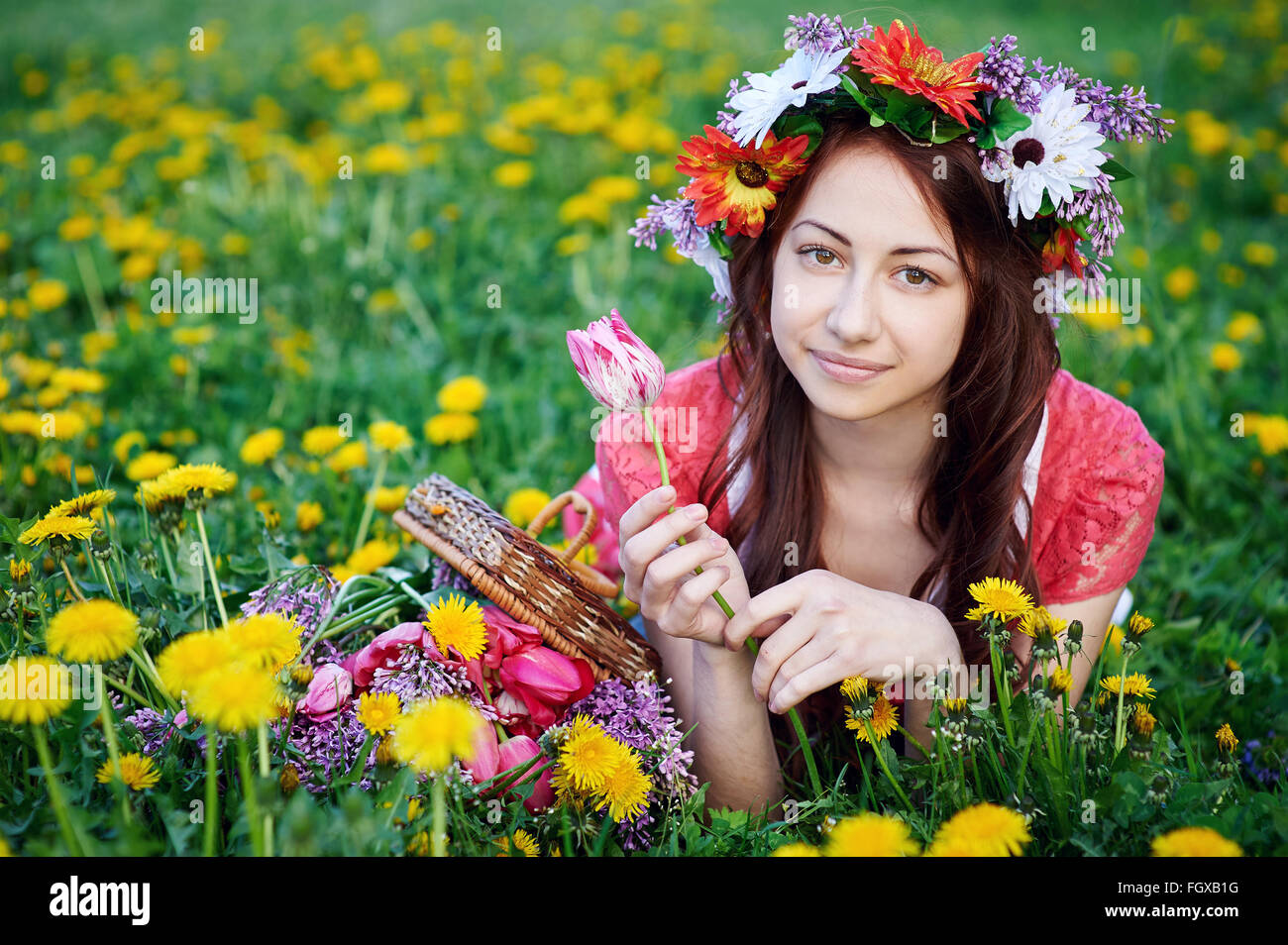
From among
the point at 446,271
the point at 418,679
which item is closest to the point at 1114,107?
the point at 418,679

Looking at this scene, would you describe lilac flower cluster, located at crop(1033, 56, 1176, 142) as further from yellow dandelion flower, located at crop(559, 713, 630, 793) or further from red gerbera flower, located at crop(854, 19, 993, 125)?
yellow dandelion flower, located at crop(559, 713, 630, 793)

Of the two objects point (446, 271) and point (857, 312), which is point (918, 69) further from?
point (446, 271)

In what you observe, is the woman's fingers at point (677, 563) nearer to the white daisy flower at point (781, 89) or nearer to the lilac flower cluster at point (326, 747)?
the lilac flower cluster at point (326, 747)

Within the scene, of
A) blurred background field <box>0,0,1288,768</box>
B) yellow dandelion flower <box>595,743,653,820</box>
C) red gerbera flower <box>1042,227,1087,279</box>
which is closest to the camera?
yellow dandelion flower <box>595,743,653,820</box>

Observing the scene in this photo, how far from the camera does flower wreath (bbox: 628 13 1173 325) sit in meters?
1.49

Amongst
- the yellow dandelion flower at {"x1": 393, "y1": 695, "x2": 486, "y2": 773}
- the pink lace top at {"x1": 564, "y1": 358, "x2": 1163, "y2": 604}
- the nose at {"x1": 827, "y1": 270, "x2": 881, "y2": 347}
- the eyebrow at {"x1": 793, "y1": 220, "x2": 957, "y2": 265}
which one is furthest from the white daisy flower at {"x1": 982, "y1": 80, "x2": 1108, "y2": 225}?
the yellow dandelion flower at {"x1": 393, "y1": 695, "x2": 486, "y2": 773}

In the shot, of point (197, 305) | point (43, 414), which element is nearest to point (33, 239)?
point (197, 305)

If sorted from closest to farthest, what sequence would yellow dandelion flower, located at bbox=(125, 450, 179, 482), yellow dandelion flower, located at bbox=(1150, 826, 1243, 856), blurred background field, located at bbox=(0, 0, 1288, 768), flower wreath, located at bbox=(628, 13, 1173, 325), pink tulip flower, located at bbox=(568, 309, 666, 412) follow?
yellow dandelion flower, located at bbox=(1150, 826, 1243, 856) < pink tulip flower, located at bbox=(568, 309, 666, 412) < flower wreath, located at bbox=(628, 13, 1173, 325) < yellow dandelion flower, located at bbox=(125, 450, 179, 482) < blurred background field, located at bbox=(0, 0, 1288, 768)

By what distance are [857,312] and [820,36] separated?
41 cm

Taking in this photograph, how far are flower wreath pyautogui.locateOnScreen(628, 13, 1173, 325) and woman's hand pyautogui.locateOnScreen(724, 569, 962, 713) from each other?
56 centimetres

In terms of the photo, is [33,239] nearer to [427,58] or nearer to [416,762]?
[427,58]

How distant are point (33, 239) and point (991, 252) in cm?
331

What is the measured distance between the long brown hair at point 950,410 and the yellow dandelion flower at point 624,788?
0.39 m

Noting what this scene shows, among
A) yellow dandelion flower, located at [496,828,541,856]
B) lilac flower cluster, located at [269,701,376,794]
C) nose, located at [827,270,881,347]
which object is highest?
nose, located at [827,270,881,347]
